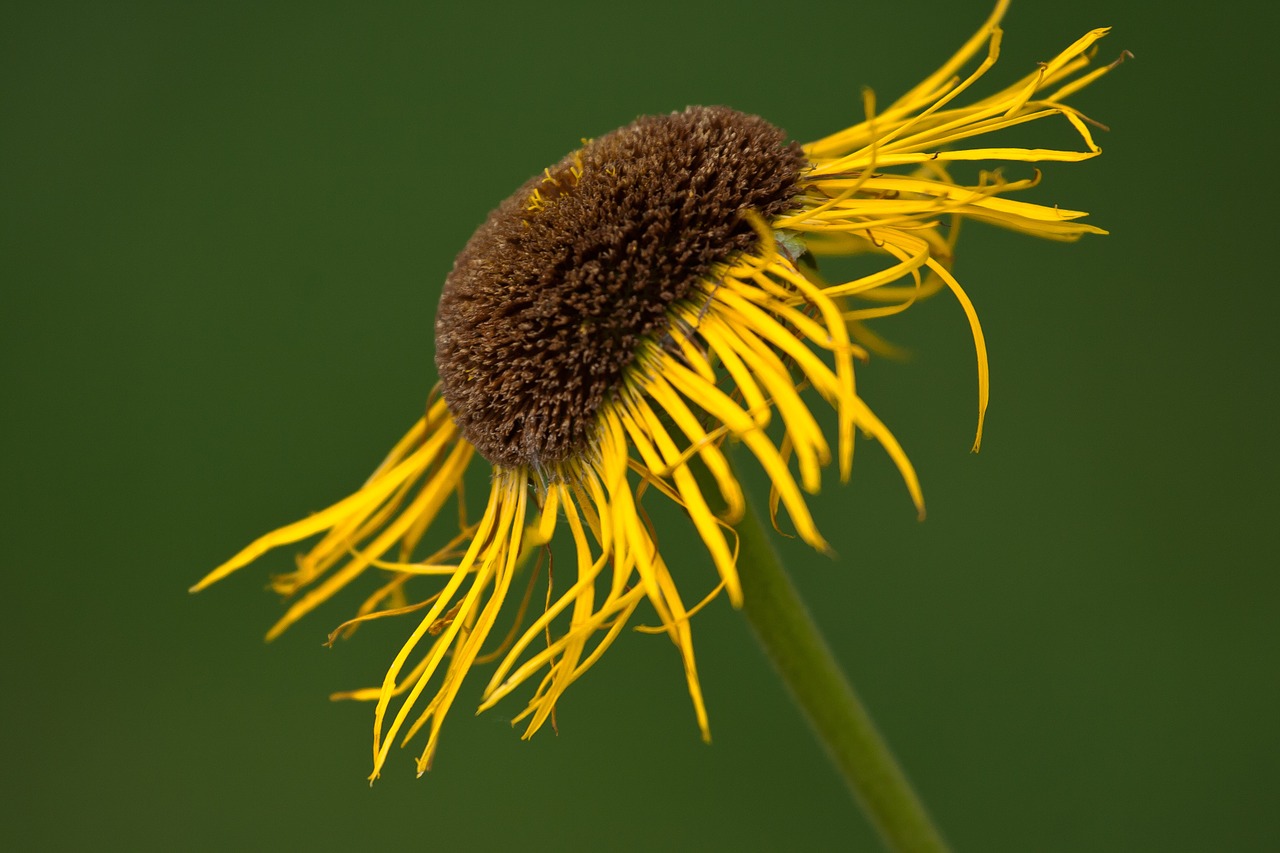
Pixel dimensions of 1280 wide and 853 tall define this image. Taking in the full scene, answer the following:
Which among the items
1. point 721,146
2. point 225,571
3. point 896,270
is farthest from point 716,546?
point 225,571

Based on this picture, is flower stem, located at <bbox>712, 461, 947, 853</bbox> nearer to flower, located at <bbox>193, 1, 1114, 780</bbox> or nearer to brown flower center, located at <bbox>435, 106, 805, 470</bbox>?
flower, located at <bbox>193, 1, 1114, 780</bbox>

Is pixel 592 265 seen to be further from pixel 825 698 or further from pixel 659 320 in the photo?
pixel 825 698

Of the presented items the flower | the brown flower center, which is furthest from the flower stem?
Answer: the brown flower center

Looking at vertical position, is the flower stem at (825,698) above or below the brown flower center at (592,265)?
below

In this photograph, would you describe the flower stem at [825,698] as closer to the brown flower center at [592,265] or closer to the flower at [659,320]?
the flower at [659,320]

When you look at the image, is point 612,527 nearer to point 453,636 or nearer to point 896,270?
point 453,636

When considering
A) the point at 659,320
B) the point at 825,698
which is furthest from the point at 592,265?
the point at 825,698

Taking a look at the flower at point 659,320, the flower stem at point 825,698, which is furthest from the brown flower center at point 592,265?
the flower stem at point 825,698
